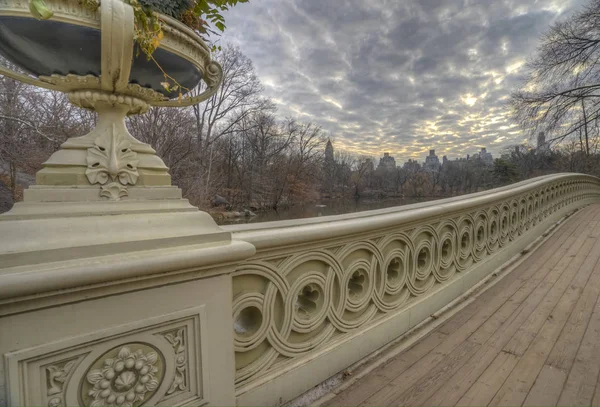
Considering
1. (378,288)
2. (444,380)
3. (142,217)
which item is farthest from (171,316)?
(444,380)

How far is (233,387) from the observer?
1210 mm

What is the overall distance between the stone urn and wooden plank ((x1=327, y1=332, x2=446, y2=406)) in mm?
1423

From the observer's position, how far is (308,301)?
1717 millimetres

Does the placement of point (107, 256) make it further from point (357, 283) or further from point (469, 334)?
point (469, 334)

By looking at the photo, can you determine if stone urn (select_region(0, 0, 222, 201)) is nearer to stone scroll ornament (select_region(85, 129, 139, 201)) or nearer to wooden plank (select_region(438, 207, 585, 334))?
stone scroll ornament (select_region(85, 129, 139, 201))

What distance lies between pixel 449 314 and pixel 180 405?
7.43 feet

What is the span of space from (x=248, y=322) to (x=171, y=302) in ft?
1.67

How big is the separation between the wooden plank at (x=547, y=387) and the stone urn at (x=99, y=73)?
7.01 ft

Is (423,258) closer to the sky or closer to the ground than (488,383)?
closer to the sky

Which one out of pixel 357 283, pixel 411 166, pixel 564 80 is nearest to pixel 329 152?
pixel 411 166

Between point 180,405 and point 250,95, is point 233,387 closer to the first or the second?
point 180,405

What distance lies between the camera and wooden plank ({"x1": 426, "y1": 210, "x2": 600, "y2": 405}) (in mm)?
1587

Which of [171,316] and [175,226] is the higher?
[175,226]

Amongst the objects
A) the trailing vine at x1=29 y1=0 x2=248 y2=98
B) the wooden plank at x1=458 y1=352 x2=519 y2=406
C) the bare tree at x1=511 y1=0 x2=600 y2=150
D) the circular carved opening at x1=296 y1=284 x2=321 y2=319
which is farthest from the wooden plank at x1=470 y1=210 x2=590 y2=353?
the bare tree at x1=511 y1=0 x2=600 y2=150
